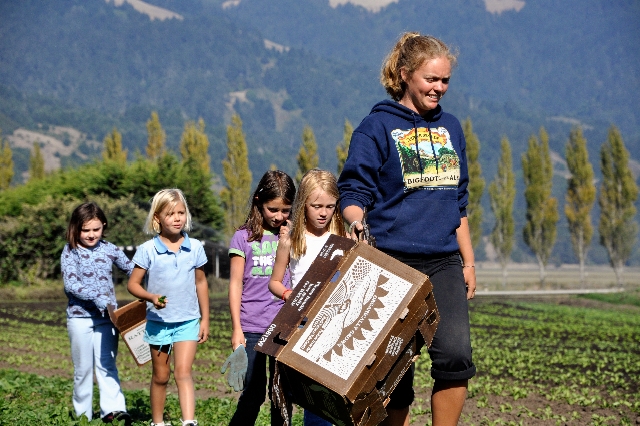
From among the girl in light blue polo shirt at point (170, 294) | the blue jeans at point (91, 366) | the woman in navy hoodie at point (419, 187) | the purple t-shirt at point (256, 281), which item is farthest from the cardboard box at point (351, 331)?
the blue jeans at point (91, 366)

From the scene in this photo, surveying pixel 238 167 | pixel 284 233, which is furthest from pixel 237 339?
pixel 238 167

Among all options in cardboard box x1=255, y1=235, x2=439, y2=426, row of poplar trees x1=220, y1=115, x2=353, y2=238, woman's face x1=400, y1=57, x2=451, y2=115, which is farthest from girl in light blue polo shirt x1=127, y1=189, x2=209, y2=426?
row of poplar trees x1=220, y1=115, x2=353, y2=238

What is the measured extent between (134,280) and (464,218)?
2604mm

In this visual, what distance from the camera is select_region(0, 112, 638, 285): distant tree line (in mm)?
34594

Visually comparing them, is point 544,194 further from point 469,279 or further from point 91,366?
point 469,279

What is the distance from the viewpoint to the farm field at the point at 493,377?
24.4 ft

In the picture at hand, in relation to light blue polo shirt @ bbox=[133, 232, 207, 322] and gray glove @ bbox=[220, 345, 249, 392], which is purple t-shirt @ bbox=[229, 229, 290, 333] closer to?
gray glove @ bbox=[220, 345, 249, 392]

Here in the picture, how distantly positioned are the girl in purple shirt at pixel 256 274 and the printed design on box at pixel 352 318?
1.45 meters

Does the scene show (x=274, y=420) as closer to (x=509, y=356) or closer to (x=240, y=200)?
(x=509, y=356)

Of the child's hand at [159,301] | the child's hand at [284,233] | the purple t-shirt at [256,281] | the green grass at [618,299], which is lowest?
the green grass at [618,299]

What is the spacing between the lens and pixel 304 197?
5.01 m

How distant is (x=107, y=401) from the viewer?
7180 mm

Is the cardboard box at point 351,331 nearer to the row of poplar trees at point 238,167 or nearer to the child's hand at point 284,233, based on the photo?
the child's hand at point 284,233

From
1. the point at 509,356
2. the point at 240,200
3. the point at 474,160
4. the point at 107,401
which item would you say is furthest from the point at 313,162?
the point at 107,401
